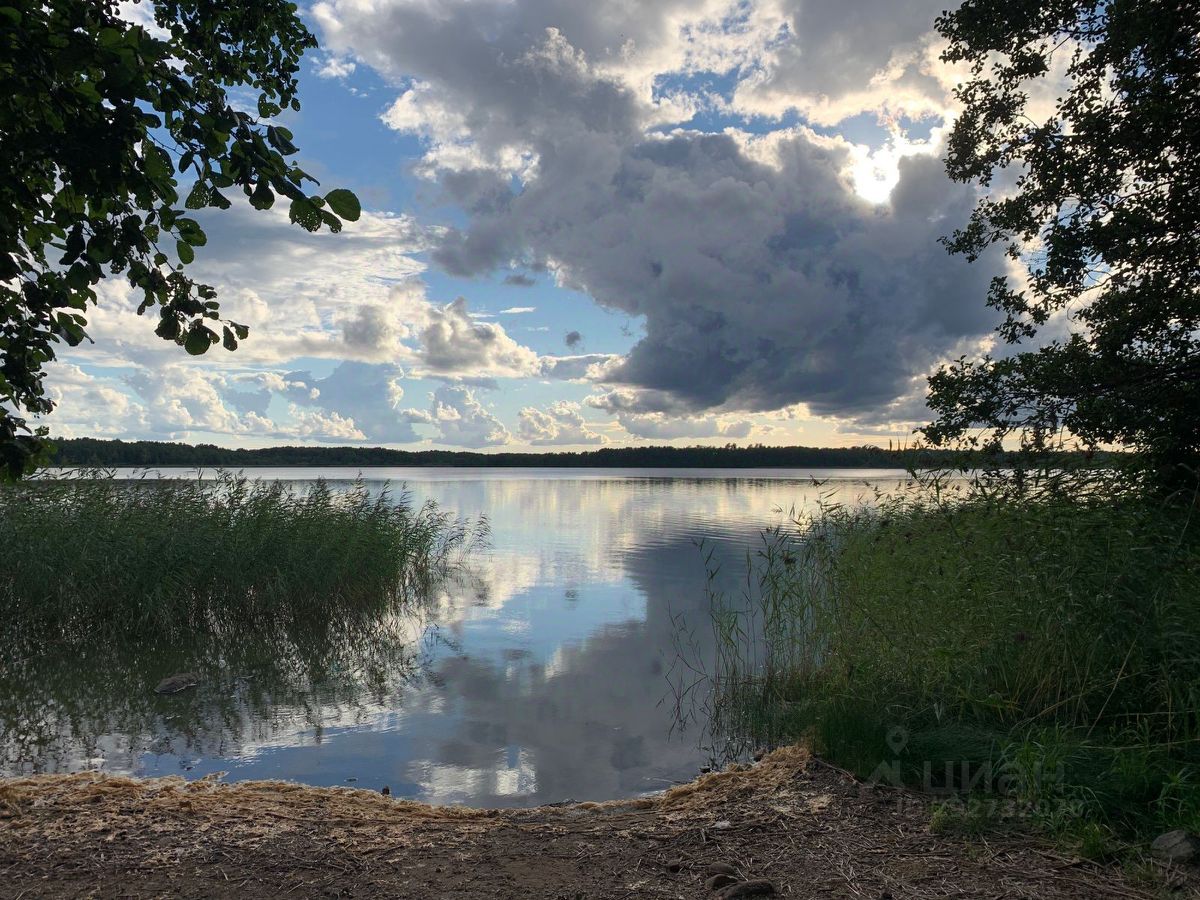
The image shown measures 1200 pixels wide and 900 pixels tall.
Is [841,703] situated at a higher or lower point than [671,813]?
higher

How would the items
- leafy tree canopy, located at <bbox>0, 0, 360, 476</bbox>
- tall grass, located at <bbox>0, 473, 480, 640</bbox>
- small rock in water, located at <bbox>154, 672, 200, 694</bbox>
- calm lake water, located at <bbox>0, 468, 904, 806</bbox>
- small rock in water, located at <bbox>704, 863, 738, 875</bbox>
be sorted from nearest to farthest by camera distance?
leafy tree canopy, located at <bbox>0, 0, 360, 476</bbox>, small rock in water, located at <bbox>704, 863, 738, 875</bbox>, calm lake water, located at <bbox>0, 468, 904, 806</bbox>, small rock in water, located at <bbox>154, 672, 200, 694</bbox>, tall grass, located at <bbox>0, 473, 480, 640</bbox>

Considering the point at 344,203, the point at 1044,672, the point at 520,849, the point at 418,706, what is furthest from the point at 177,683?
the point at 1044,672

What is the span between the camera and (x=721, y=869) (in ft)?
14.1

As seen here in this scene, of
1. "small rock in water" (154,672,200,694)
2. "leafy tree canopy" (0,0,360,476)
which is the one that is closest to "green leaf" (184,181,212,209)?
"leafy tree canopy" (0,0,360,476)

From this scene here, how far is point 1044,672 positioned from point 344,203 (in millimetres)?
6171

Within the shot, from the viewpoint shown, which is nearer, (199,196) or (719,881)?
(199,196)

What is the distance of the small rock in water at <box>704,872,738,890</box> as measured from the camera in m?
4.13

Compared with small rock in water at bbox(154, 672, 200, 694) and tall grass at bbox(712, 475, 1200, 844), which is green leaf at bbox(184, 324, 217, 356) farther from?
small rock in water at bbox(154, 672, 200, 694)

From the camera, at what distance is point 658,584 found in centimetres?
1833

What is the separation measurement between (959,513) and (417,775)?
632 cm

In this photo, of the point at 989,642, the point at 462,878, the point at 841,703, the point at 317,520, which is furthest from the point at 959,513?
the point at 317,520

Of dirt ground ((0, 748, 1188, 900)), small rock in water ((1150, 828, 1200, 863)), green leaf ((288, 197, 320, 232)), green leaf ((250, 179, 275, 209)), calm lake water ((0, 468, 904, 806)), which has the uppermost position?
green leaf ((250, 179, 275, 209))

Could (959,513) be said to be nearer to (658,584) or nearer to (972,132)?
(972,132)

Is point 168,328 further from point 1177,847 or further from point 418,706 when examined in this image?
point 418,706
